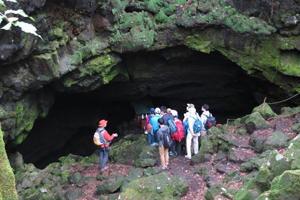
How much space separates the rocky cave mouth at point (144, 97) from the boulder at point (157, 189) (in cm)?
623

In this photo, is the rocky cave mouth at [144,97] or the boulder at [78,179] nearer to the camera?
the boulder at [78,179]

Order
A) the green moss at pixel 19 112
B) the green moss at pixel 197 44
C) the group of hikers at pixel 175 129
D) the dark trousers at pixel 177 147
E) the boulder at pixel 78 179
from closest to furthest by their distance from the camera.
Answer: the group of hikers at pixel 175 129 < the boulder at pixel 78 179 < the green moss at pixel 19 112 < the dark trousers at pixel 177 147 < the green moss at pixel 197 44

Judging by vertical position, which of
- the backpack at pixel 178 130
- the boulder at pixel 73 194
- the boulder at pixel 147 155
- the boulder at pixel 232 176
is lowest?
the boulder at pixel 73 194

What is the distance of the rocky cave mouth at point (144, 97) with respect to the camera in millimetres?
13711

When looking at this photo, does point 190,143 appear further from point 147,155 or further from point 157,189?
point 157,189

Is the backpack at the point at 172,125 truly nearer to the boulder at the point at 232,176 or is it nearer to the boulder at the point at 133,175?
the boulder at the point at 133,175

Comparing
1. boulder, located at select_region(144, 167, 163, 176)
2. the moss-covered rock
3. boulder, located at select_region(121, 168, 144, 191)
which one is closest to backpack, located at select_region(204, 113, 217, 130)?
boulder, located at select_region(144, 167, 163, 176)

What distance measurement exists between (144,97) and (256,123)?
9.04 metres

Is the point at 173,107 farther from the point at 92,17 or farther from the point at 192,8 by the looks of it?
the point at 92,17

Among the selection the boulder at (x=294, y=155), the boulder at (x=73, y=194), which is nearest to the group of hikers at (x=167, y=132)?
the boulder at (x=73, y=194)

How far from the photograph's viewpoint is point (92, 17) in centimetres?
1054

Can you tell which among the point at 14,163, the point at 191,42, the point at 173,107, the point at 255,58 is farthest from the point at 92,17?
the point at 173,107

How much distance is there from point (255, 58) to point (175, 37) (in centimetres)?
366

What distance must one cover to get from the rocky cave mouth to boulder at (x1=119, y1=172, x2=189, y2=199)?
6.23 m
